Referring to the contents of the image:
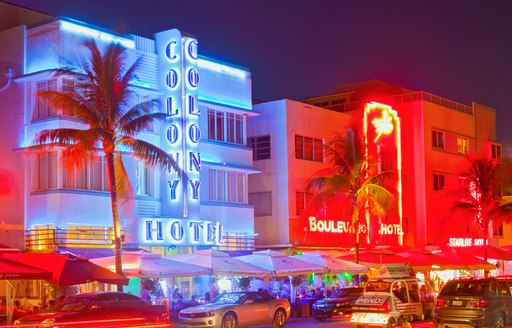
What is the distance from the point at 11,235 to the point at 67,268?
1156 cm

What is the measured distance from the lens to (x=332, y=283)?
48.5 metres

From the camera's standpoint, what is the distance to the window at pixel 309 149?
47812mm

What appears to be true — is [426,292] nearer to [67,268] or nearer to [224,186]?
[224,186]

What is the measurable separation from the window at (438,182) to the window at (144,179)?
79.8ft

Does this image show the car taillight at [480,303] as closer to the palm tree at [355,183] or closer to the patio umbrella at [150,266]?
the patio umbrella at [150,266]

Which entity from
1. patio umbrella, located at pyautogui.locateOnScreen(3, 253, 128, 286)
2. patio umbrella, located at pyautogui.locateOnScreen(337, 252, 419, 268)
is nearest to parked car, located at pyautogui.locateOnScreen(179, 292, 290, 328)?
patio umbrella, located at pyautogui.locateOnScreen(3, 253, 128, 286)

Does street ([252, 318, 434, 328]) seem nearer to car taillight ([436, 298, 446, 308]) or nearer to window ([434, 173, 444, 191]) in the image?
car taillight ([436, 298, 446, 308])

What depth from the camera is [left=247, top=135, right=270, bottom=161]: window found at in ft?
156

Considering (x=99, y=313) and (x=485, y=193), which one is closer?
(x=99, y=313)

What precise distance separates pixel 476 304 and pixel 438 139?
32.9 meters

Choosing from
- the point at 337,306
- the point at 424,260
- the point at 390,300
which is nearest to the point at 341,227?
the point at 424,260

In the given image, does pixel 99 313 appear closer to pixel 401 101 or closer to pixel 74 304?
pixel 74 304

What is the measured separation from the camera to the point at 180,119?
1550 inches

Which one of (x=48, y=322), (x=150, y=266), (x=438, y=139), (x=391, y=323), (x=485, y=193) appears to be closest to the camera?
(x=48, y=322)
